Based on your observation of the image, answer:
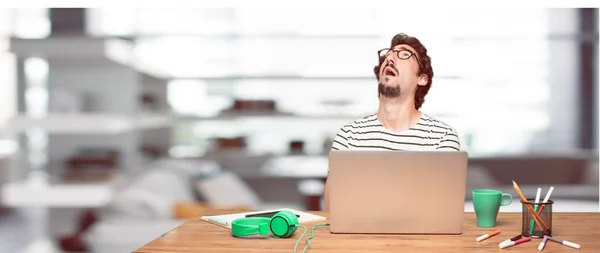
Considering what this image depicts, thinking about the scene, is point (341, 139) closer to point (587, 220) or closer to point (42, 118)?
point (587, 220)

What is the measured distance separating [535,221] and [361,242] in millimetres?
403

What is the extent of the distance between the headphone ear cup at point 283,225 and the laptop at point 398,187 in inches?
3.9

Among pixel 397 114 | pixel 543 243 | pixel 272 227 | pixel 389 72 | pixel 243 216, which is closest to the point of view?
pixel 543 243

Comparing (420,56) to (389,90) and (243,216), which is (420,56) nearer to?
(389,90)

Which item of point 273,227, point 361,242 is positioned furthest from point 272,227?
point 361,242

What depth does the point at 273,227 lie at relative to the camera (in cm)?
151

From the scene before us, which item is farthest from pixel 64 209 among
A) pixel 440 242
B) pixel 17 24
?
pixel 440 242

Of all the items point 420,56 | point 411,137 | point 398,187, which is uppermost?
point 420,56

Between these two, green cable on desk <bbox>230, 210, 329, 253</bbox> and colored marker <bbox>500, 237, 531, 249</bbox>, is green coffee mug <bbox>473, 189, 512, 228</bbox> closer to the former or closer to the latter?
colored marker <bbox>500, 237, 531, 249</bbox>

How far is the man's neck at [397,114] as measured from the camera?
6.77 feet

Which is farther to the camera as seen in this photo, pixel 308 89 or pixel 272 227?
pixel 308 89

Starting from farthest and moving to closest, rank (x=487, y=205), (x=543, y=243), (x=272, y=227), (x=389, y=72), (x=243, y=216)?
(x=389, y=72) → (x=243, y=216) → (x=487, y=205) → (x=272, y=227) → (x=543, y=243)

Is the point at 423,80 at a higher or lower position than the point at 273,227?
higher

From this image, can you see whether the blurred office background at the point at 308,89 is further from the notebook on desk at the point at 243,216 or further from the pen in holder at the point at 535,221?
the pen in holder at the point at 535,221
